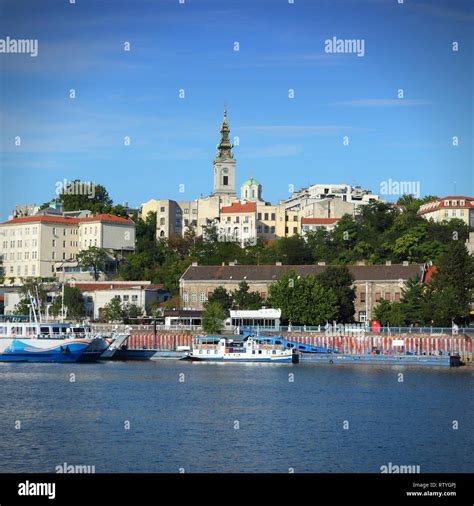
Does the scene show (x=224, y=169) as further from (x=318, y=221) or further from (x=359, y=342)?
(x=359, y=342)

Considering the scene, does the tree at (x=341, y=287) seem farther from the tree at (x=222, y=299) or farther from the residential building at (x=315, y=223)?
the residential building at (x=315, y=223)

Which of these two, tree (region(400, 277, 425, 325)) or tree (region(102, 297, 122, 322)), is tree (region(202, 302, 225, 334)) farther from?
tree (region(400, 277, 425, 325))

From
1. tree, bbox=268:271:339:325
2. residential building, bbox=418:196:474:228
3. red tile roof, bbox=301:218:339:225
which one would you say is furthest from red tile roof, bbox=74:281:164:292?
residential building, bbox=418:196:474:228

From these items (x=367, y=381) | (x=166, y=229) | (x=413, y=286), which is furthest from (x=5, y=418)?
(x=166, y=229)

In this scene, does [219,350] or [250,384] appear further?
[219,350]

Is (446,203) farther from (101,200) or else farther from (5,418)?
(5,418)

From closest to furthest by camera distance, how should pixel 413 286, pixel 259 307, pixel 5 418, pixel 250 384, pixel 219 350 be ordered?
pixel 5 418 → pixel 250 384 → pixel 219 350 → pixel 413 286 → pixel 259 307
